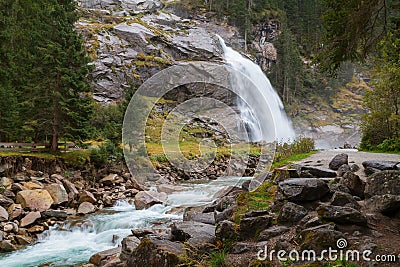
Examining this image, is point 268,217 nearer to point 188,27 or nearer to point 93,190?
point 93,190

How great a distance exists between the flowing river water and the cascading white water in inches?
957

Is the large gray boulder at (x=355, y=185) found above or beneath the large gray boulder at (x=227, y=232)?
above

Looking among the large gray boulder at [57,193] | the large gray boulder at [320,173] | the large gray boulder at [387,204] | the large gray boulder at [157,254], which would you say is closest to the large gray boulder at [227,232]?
the large gray boulder at [157,254]

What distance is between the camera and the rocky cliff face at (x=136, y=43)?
42344mm

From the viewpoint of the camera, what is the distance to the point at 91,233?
1116 cm

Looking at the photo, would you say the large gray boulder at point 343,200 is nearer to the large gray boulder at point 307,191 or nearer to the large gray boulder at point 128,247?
the large gray boulder at point 307,191

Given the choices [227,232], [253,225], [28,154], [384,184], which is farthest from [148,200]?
[384,184]

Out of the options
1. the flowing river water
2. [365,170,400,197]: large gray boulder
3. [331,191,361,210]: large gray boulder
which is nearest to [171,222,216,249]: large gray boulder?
[331,191,361,210]: large gray boulder

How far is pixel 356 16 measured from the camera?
5980mm

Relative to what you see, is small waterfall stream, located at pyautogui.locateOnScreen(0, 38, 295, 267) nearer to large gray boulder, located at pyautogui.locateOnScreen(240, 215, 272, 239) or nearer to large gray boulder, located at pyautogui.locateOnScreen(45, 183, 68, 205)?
large gray boulder, located at pyautogui.locateOnScreen(45, 183, 68, 205)

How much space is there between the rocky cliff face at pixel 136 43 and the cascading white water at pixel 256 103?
516cm

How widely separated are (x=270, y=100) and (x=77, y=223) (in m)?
37.0

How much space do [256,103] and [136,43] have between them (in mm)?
22346

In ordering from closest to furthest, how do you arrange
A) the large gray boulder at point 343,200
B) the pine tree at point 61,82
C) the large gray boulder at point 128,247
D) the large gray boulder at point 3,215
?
the large gray boulder at point 343,200 → the large gray boulder at point 128,247 → the large gray boulder at point 3,215 → the pine tree at point 61,82
